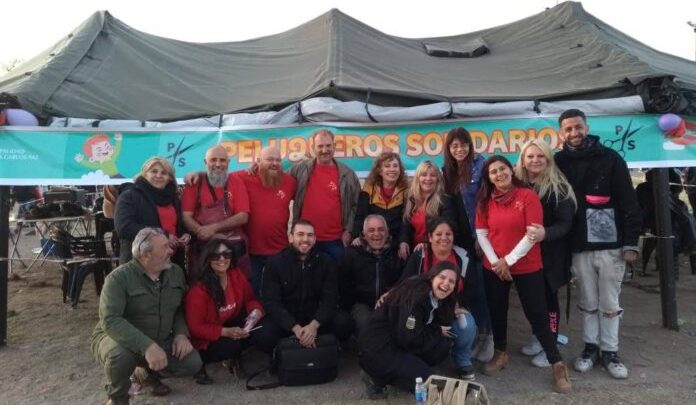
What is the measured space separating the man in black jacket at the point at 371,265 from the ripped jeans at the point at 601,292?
1.41 metres

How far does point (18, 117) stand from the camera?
451cm

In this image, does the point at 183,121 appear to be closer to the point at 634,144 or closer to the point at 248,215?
the point at 248,215

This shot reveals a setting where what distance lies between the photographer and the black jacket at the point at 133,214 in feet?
12.5

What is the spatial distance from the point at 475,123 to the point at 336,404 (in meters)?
2.85

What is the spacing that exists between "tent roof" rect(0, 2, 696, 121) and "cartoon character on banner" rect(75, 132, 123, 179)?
0.78 ft

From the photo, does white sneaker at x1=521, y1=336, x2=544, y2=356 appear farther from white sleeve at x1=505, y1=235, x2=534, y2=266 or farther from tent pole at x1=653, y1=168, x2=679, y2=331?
tent pole at x1=653, y1=168, x2=679, y2=331

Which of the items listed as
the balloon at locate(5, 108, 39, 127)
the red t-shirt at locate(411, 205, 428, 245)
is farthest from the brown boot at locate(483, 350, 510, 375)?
the balloon at locate(5, 108, 39, 127)

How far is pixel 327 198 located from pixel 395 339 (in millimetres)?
1441

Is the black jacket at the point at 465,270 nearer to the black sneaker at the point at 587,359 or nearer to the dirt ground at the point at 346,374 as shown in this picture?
the dirt ground at the point at 346,374

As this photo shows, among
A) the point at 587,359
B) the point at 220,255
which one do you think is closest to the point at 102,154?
the point at 220,255

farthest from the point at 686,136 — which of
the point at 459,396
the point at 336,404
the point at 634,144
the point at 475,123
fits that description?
the point at 336,404

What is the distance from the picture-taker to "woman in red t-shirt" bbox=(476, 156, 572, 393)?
368 cm

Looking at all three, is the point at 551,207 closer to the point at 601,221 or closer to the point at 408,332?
the point at 601,221

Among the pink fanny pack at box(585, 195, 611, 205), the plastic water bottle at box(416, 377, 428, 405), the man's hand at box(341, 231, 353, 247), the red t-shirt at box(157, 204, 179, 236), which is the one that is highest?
the pink fanny pack at box(585, 195, 611, 205)
